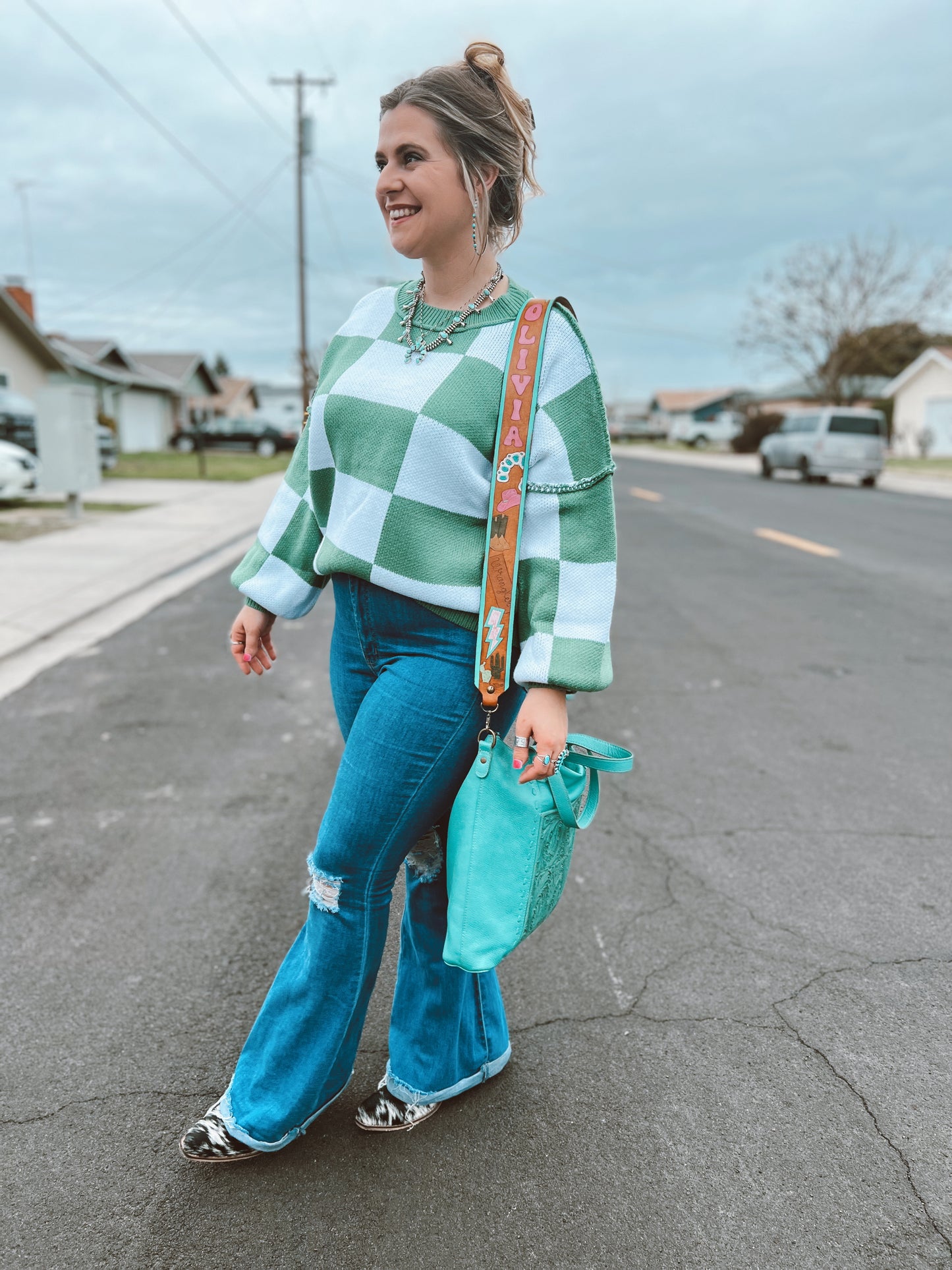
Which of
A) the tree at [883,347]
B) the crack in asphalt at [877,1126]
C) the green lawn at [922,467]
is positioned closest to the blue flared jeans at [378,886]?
the crack in asphalt at [877,1126]

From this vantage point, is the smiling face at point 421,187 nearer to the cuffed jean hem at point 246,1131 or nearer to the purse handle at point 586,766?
the purse handle at point 586,766

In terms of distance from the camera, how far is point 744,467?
114 feet

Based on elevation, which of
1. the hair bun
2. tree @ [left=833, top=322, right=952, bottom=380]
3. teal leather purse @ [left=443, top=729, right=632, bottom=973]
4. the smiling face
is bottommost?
teal leather purse @ [left=443, top=729, right=632, bottom=973]

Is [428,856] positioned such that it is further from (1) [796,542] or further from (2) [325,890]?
(1) [796,542]

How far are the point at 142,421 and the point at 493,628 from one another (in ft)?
149

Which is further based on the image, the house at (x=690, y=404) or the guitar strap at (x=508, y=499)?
the house at (x=690, y=404)

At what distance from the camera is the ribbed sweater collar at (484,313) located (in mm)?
1686

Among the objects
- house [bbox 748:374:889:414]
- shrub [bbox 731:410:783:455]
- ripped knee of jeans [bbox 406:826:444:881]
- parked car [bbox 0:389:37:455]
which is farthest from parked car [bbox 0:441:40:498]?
house [bbox 748:374:889:414]

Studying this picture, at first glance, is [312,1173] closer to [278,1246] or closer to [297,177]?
[278,1246]

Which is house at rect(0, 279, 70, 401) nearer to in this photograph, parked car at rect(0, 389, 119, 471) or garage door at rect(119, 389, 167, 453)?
parked car at rect(0, 389, 119, 471)

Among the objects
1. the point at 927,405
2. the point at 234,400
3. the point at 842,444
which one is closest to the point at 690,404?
the point at 234,400

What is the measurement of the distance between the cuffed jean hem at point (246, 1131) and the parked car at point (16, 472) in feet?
40.9

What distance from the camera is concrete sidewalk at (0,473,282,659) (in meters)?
7.21

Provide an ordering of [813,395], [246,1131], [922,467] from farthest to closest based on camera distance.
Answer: [813,395]
[922,467]
[246,1131]
